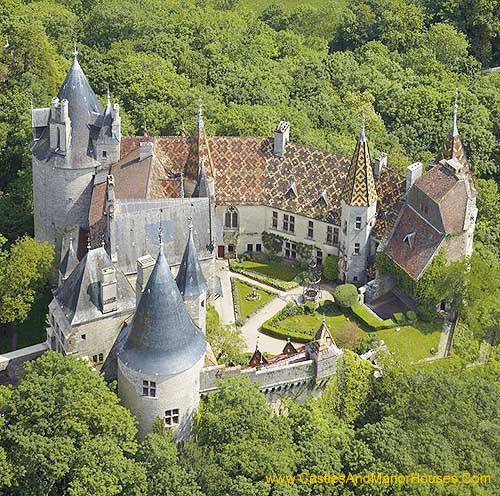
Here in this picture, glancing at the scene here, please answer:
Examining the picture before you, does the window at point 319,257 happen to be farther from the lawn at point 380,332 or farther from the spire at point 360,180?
the lawn at point 380,332

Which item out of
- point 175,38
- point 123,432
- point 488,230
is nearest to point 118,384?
point 123,432

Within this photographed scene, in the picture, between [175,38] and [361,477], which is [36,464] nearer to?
[361,477]

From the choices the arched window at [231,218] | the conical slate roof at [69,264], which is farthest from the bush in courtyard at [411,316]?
the conical slate roof at [69,264]

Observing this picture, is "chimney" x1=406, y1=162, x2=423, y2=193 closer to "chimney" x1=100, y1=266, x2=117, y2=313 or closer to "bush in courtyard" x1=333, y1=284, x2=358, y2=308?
"bush in courtyard" x1=333, y1=284, x2=358, y2=308

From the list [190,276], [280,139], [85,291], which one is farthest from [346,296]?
[85,291]

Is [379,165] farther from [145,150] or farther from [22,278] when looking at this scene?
[22,278]

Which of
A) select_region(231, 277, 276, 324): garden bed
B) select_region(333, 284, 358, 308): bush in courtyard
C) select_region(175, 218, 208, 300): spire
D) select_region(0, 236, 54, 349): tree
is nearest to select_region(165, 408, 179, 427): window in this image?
select_region(175, 218, 208, 300): spire
